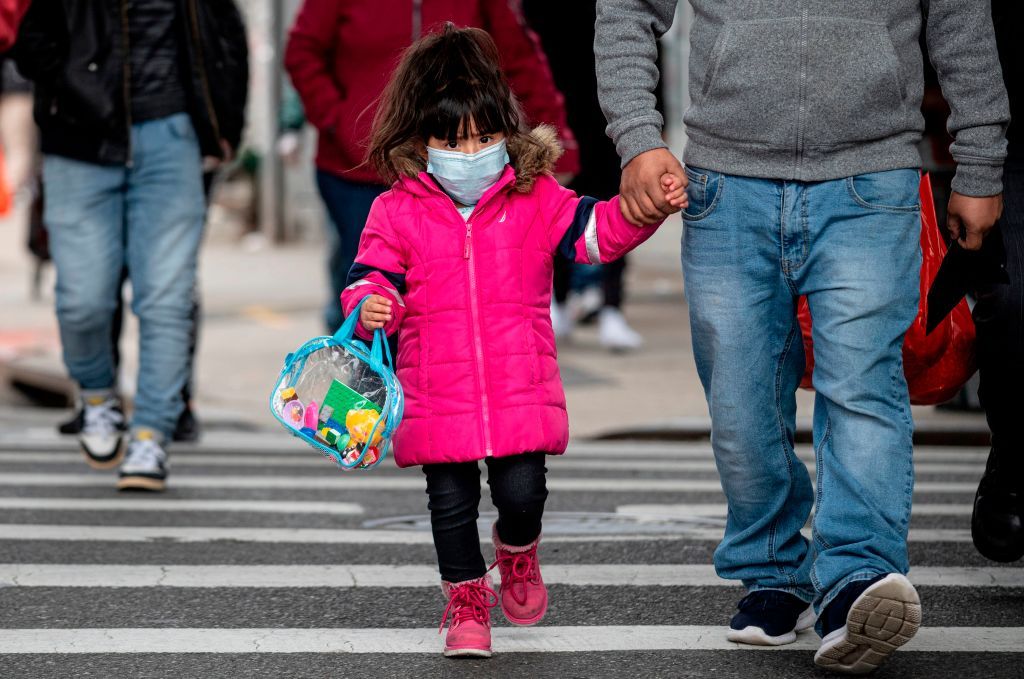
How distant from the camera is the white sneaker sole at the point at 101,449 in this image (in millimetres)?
6289

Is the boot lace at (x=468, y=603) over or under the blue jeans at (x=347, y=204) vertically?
over

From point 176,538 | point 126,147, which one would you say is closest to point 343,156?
point 126,147

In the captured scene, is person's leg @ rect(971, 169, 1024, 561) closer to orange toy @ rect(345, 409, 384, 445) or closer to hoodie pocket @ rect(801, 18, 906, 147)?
hoodie pocket @ rect(801, 18, 906, 147)

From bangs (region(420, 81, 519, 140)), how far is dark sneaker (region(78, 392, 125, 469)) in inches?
109

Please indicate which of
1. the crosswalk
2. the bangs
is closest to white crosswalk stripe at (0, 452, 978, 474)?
the crosswalk

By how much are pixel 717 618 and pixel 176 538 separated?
6.18 feet

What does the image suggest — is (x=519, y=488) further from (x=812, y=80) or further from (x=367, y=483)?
(x=367, y=483)

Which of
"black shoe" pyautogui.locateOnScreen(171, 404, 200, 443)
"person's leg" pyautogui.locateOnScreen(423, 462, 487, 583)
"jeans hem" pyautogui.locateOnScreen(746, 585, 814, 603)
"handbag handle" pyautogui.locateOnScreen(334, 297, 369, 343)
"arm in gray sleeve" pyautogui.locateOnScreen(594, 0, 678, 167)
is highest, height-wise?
"arm in gray sleeve" pyautogui.locateOnScreen(594, 0, 678, 167)

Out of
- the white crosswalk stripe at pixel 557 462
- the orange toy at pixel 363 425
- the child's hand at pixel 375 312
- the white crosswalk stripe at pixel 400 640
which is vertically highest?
the child's hand at pixel 375 312

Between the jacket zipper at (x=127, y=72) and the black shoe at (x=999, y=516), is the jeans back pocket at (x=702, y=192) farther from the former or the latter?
the jacket zipper at (x=127, y=72)

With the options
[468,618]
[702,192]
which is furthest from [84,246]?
[702,192]

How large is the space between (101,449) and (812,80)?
11.4 ft

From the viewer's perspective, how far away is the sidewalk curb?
800 cm

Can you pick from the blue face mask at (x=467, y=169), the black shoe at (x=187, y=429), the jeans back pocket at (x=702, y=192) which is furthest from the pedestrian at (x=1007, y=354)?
the black shoe at (x=187, y=429)
